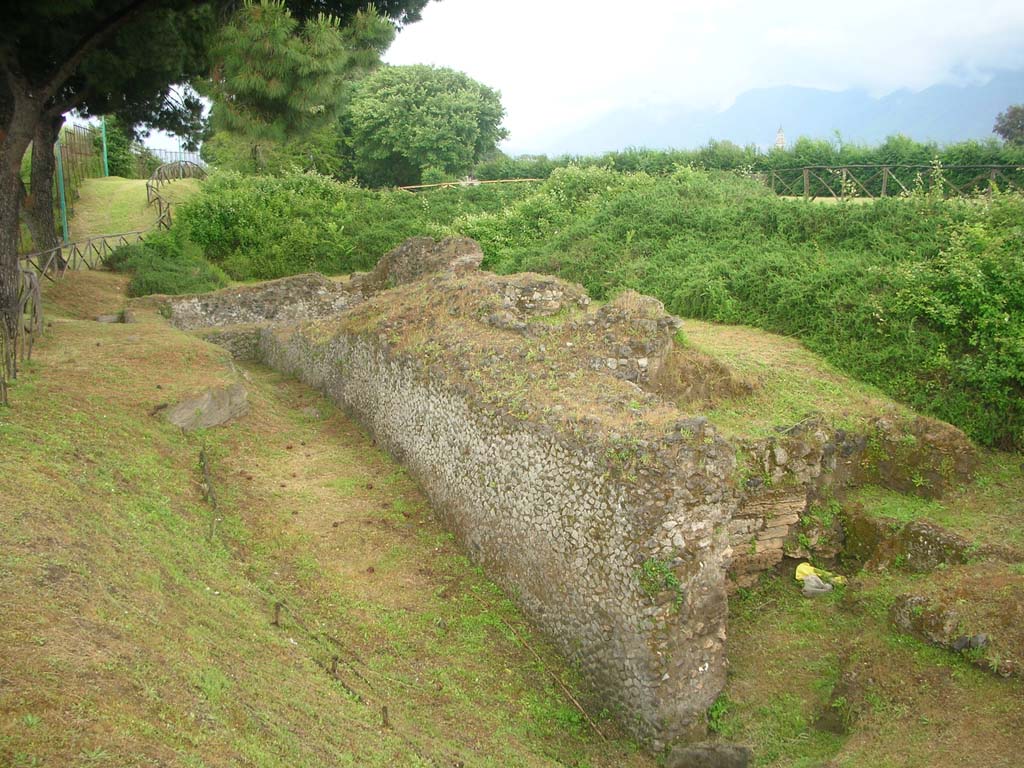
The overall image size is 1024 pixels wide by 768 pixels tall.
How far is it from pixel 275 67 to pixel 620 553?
841cm

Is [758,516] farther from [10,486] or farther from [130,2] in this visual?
[130,2]

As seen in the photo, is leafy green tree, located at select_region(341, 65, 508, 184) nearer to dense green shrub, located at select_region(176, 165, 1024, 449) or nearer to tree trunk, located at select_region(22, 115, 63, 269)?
dense green shrub, located at select_region(176, 165, 1024, 449)

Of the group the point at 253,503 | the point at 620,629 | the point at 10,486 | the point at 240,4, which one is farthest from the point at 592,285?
the point at 10,486

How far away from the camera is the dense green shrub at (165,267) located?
19344mm

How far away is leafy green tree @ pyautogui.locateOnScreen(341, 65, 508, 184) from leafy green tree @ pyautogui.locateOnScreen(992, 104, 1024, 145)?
25.5 metres

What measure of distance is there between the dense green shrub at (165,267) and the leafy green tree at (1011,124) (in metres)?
35.6

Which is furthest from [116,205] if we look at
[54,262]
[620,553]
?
[620,553]

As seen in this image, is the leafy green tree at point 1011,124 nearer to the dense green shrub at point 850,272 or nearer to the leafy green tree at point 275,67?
the dense green shrub at point 850,272

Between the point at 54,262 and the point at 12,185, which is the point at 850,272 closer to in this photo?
the point at 12,185

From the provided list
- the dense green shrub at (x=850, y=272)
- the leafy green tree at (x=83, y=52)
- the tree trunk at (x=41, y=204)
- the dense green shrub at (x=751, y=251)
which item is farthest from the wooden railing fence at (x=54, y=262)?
the dense green shrub at (x=850, y=272)

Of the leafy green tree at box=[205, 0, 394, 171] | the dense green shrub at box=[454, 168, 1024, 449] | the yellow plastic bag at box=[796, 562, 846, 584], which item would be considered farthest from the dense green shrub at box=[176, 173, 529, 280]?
the yellow plastic bag at box=[796, 562, 846, 584]

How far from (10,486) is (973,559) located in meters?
9.14

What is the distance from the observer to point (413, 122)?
39.9 m

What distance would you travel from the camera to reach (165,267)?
2083 centimetres
